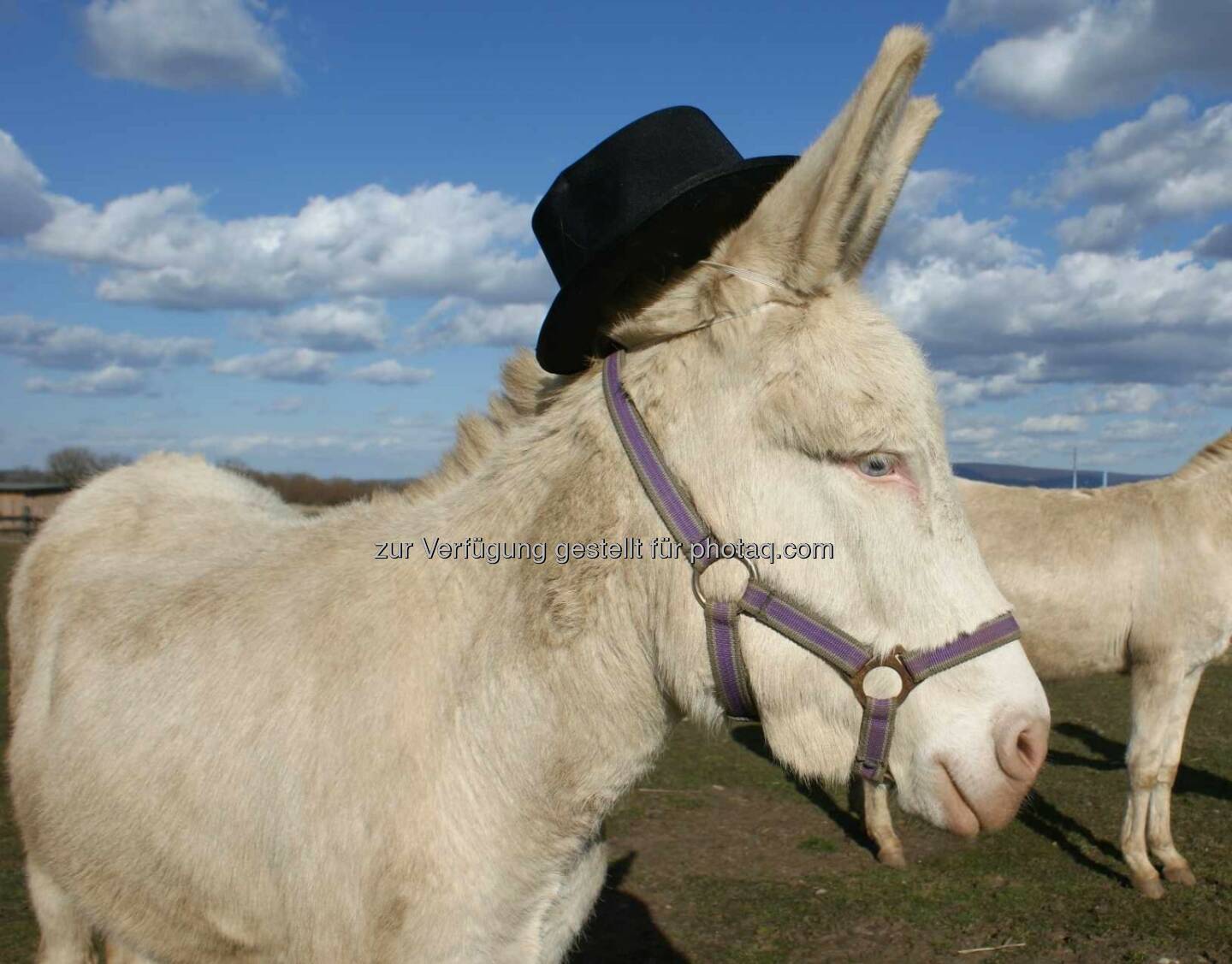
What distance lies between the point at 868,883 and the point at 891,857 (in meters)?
0.43

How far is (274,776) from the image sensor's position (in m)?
1.96

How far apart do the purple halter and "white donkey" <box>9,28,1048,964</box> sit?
0.01 m

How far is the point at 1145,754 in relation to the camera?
6512 mm

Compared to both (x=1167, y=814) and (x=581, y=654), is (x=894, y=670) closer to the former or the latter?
(x=581, y=654)

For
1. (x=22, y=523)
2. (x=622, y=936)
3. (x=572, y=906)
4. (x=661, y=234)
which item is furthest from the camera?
(x=22, y=523)

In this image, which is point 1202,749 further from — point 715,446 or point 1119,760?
point 715,446

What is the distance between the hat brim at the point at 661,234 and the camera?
76.8 inches

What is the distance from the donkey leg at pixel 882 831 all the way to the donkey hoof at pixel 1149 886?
5.31 feet

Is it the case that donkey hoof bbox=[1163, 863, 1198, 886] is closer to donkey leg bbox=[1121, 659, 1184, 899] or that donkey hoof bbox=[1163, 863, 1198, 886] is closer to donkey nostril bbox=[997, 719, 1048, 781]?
donkey leg bbox=[1121, 659, 1184, 899]

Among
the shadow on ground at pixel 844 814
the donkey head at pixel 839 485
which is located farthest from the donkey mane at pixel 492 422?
the shadow on ground at pixel 844 814

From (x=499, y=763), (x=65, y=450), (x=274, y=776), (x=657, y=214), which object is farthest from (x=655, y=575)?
(x=65, y=450)

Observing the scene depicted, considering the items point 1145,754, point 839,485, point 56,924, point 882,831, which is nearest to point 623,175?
point 839,485

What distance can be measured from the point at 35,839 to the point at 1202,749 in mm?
11039

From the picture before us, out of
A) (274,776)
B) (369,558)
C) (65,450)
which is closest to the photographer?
(274,776)
